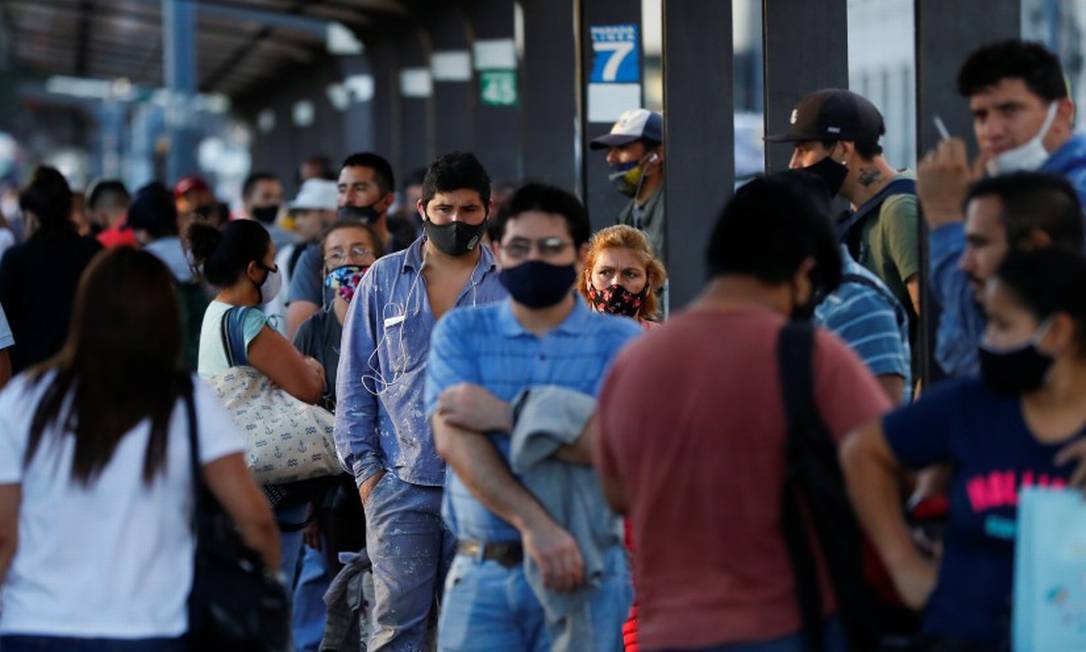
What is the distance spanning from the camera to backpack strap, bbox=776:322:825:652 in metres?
4.22

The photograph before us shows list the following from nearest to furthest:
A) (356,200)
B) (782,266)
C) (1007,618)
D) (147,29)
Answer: (1007,618)
(782,266)
(356,200)
(147,29)

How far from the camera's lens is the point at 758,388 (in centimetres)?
423

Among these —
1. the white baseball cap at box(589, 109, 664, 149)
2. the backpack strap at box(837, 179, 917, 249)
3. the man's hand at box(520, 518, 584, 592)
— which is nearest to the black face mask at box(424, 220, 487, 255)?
the backpack strap at box(837, 179, 917, 249)

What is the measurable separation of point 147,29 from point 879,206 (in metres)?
29.1

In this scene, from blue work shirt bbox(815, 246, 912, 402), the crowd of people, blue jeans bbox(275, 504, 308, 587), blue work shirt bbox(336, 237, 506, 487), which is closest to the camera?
the crowd of people

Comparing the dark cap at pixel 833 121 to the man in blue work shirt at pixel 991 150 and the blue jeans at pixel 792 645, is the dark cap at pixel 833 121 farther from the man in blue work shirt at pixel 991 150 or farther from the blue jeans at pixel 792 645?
the blue jeans at pixel 792 645

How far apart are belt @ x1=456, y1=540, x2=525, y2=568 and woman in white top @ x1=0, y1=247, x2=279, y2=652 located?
0.78 meters

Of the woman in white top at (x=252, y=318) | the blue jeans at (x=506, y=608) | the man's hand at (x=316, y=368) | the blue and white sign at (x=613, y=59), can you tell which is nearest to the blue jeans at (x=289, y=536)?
the woman in white top at (x=252, y=318)

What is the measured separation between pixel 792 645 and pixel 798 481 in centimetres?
33

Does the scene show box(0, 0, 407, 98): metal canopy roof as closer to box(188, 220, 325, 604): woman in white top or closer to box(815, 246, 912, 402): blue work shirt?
box(188, 220, 325, 604): woman in white top

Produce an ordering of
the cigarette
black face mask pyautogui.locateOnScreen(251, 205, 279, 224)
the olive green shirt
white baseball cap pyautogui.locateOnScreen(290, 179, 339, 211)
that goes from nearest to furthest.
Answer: the cigarette
the olive green shirt
white baseball cap pyautogui.locateOnScreen(290, 179, 339, 211)
black face mask pyautogui.locateOnScreen(251, 205, 279, 224)

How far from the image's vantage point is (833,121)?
22.1 feet

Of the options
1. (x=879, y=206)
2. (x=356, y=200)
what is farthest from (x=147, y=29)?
(x=879, y=206)

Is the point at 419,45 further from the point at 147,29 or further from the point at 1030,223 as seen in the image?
the point at 1030,223
